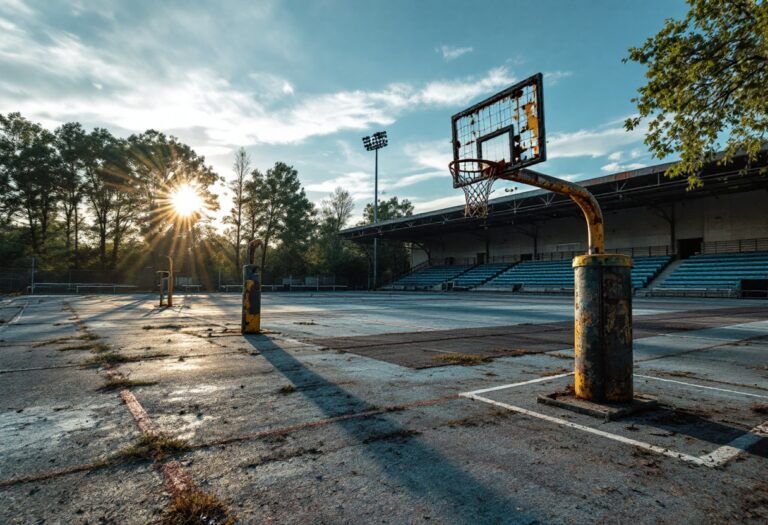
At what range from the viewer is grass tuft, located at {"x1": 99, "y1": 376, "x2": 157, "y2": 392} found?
3771 millimetres

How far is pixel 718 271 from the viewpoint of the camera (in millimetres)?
26859

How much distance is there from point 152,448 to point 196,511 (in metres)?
0.86

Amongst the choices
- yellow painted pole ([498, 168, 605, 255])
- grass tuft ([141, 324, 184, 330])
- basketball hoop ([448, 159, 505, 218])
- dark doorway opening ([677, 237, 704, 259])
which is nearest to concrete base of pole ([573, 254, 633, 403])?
yellow painted pole ([498, 168, 605, 255])

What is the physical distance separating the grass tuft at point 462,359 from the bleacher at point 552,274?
28323 mm

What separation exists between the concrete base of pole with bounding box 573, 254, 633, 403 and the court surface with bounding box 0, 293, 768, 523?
10.5 inches

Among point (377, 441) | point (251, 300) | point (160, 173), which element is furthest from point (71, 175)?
point (377, 441)

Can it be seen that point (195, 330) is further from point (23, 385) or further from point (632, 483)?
point (632, 483)

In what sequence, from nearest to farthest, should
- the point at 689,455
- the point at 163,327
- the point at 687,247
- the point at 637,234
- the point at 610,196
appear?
the point at 689,455
the point at 163,327
the point at 610,196
the point at 687,247
the point at 637,234

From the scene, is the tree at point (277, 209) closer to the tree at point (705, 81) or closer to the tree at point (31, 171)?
the tree at point (31, 171)

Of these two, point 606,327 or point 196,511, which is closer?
point 196,511

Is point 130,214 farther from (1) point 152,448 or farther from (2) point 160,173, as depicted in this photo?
(1) point 152,448

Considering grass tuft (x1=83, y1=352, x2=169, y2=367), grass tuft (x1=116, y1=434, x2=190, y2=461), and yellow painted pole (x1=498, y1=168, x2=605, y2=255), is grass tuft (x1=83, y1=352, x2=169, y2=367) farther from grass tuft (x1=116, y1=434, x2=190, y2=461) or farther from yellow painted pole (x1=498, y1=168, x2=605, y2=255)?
yellow painted pole (x1=498, y1=168, x2=605, y2=255)

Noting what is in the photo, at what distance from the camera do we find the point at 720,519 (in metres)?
1.67

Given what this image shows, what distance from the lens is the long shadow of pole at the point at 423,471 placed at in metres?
1.72
